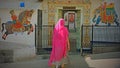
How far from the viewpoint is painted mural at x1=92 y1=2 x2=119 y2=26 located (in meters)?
15.2

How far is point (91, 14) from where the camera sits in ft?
50.1

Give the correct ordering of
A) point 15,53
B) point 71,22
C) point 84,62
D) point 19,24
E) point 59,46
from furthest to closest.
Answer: point 71,22, point 19,24, point 15,53, point 84,62, point 59,46


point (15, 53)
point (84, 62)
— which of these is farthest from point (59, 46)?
point (15, 53)

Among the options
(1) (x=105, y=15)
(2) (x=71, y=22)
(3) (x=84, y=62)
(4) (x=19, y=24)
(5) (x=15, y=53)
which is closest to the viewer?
(3) (x=84, y=62)

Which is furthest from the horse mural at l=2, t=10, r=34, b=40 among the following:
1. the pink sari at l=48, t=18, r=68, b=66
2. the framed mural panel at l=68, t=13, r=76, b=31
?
the pink sari at l=48, t=18, r=68, b=66

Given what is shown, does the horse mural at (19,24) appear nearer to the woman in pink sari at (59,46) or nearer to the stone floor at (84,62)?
the stone floor at (84,62)

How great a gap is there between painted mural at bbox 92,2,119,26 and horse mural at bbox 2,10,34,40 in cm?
352

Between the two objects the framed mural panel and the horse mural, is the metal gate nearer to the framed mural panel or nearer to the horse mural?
the framed mural panel

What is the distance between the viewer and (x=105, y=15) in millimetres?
15312

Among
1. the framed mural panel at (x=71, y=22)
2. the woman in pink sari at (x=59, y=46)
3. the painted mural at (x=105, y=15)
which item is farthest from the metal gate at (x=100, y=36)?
the woman in pink sari at (x=59, y=46)

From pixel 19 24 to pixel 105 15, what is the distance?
4673 mm

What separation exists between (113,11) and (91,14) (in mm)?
1214

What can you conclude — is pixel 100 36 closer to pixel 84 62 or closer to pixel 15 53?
pixel 84 62

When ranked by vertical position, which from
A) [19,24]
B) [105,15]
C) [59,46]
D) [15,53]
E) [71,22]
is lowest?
[15,53]
